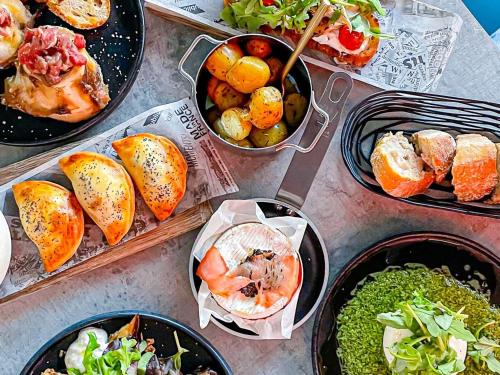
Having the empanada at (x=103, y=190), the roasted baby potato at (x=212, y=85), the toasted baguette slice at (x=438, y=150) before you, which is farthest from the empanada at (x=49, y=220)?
the toasted baguette slice at (x=438, y=150)

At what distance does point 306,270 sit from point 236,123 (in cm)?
36

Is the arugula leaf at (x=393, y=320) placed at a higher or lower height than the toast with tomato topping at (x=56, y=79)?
lower

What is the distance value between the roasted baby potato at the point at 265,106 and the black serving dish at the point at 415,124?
164 mm

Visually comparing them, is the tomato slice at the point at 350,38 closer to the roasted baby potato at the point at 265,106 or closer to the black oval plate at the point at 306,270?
the roasted baby potato at the point at 265,106

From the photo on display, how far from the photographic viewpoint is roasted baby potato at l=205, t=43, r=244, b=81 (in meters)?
1.40

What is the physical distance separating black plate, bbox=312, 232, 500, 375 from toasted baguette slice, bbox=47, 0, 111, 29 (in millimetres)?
721

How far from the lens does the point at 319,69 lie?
1533 mm

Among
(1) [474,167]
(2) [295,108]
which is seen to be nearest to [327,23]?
(2) [295,108]

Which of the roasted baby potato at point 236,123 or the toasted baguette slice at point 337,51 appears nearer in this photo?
the roasted baby potato at point 236,123

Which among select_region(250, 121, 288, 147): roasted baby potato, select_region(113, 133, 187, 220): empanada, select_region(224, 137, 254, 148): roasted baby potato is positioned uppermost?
select_region(250, 121, 288, 147): roasted baby potato

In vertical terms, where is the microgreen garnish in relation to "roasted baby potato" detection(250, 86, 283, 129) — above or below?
below

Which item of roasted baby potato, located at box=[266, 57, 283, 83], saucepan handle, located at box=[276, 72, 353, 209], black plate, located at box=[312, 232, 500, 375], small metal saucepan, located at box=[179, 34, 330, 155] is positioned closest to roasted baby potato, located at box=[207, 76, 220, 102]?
small metal saucepan, located at box=[179, 34, 330, 155]

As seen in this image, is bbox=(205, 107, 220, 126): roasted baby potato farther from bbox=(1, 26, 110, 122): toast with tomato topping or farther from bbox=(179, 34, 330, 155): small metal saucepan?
bbox=(1, 26, 110, 122): toast with tomato topping

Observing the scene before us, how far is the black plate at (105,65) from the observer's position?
146cm
